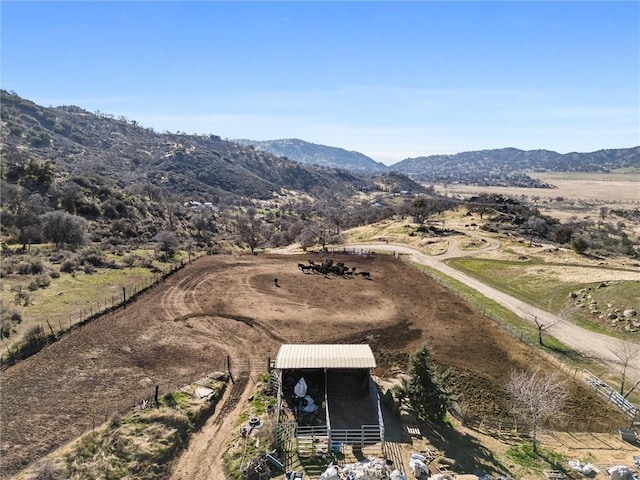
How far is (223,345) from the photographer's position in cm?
3472

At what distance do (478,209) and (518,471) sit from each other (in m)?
108

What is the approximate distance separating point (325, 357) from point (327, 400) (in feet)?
9.26

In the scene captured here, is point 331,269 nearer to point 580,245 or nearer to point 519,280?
point 519,280

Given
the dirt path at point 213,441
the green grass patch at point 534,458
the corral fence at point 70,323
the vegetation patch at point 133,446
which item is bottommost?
the green grass patch at point 534,458

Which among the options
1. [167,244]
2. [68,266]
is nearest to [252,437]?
[68,266]

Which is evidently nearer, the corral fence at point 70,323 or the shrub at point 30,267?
the corral fence at point 70,323

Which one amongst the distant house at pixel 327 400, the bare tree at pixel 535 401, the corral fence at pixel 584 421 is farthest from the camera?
the corral fence at pixel 584 421

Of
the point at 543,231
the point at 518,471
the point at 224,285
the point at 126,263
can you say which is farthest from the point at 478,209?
the point at 518,471

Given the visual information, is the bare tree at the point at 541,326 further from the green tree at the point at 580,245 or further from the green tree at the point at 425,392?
the green tree at the point at 580,245

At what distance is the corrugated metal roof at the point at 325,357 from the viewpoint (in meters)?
25.5

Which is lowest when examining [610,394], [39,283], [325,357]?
[610,394]

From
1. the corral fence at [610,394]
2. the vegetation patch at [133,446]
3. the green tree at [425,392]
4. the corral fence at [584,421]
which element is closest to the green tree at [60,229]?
the vegetation patch at [133,446]

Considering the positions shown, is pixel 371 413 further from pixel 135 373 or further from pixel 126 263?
pixel 126 263

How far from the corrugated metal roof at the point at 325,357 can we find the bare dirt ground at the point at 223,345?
416 centimetres
